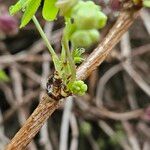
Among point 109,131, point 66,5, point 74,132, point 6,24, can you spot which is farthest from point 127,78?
point 66,5

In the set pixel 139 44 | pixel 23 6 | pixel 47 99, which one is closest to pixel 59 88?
pixel 47 99

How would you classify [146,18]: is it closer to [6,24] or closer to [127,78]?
[127,78]

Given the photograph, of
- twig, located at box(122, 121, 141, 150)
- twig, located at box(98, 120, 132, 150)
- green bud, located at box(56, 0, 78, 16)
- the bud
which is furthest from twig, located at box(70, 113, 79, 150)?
green bud, located at box(56, 0, 78, 16)

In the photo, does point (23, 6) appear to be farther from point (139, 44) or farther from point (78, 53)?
point (139, 44)

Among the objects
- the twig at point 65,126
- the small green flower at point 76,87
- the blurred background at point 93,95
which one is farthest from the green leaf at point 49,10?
the blurred background at point 93,95

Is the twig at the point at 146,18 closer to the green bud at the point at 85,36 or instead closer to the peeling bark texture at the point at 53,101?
the peeling bark texture at the point at 53,101
